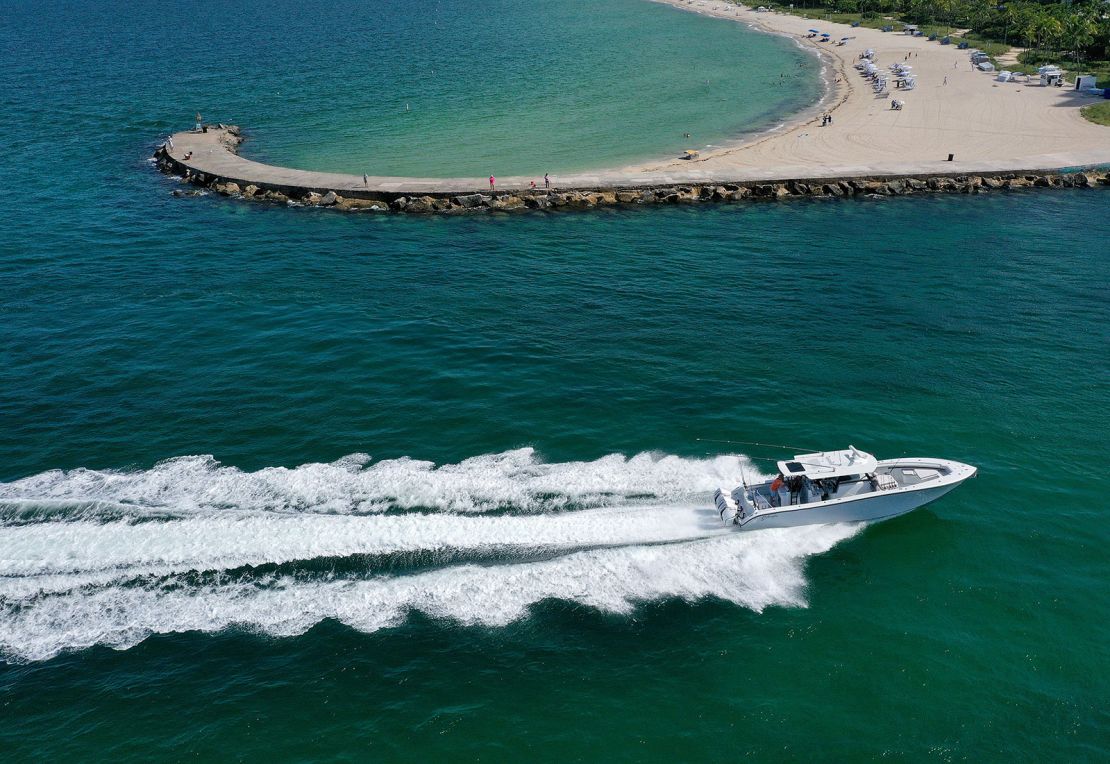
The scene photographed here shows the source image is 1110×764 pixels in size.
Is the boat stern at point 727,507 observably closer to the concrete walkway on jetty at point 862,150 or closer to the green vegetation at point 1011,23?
the concrete walkway on jetty at point 862,150

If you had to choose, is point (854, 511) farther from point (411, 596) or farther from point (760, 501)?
point (411, 596)

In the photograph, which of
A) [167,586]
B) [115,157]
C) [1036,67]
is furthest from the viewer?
[1036,67]

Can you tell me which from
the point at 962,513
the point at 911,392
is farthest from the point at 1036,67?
the point at 962,513

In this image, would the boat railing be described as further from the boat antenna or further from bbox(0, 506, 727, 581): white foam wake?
the boat antenna

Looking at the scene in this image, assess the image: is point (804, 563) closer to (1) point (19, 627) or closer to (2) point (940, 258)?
(1) point (19, 627)

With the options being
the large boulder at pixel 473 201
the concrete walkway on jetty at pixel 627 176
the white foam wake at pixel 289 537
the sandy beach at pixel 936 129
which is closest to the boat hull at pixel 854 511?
the white foam wake at pixel 289 537

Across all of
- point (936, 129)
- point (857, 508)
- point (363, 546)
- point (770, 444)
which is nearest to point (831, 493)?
point (857, 508)

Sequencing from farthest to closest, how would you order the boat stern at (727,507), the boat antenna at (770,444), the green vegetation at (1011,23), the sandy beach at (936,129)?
the green vegetation at (1011,23) < the sandy beach at (936,129) < the boat antenna at (770,444) < the boat stern at (727,507)

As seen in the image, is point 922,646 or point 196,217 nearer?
point 922,646
